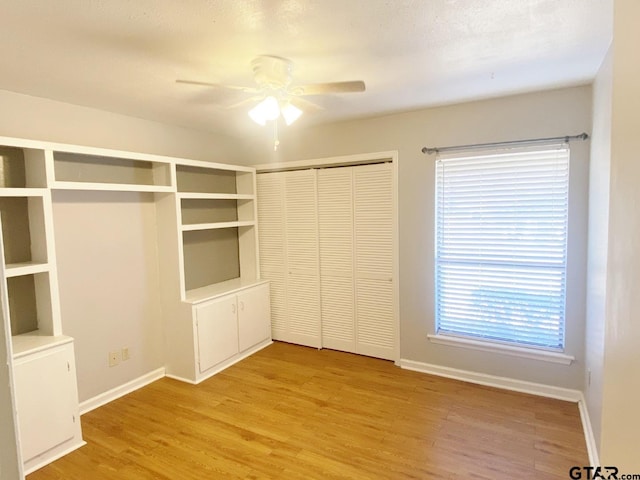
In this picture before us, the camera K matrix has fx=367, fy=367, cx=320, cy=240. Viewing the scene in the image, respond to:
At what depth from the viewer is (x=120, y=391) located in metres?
3.32

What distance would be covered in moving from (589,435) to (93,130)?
4445 millimetres

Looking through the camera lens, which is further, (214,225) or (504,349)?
(214,225)

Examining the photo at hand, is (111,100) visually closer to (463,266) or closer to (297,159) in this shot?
(297,159)

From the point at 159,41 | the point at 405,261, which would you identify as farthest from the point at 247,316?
the point at 159,41

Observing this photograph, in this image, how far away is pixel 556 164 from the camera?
2961 mm

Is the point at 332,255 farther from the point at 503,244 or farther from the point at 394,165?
the point at 503,244

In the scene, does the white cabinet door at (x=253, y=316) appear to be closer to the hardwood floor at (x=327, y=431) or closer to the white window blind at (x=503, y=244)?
the hardwood floor at (x=327, y=431)

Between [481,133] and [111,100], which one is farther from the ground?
[111,100]

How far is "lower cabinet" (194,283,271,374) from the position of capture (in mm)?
3569

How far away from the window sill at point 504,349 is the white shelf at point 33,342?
3105mm

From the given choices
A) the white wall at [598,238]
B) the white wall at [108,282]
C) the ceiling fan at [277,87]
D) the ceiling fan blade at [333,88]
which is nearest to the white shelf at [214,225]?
the white wall at [108,282]

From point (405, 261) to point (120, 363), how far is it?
2853mm

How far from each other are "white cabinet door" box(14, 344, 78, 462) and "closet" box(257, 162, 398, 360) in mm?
2349

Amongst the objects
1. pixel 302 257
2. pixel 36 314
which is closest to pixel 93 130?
pixel 36 314
